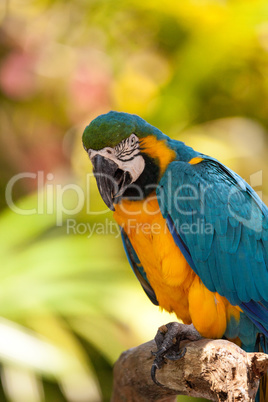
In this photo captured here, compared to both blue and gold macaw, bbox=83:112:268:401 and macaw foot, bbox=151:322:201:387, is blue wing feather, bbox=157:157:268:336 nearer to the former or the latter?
blue and gold macaw, bbox=83:112:268:401

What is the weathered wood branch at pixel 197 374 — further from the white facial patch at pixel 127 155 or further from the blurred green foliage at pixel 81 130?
the blurred green foliage at pixel 81 130

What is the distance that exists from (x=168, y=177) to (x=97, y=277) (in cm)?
109

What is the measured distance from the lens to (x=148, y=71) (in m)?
3.02

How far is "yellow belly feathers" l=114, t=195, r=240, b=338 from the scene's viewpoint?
1.41 m

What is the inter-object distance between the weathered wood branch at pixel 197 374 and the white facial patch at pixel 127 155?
0.52 meters

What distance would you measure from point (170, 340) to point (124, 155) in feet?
1.79

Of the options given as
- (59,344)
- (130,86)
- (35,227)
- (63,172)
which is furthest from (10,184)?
(59,344)

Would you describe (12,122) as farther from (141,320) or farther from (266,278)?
(266,278)

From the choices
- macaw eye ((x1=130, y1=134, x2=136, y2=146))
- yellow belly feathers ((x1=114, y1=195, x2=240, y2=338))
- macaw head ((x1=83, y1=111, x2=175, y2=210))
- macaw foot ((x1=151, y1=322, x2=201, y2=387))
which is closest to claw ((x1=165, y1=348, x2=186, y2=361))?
macaw foot ((x1=151, y1=322, x2=201, y2=387))

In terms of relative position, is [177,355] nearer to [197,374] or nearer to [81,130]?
[197,374]

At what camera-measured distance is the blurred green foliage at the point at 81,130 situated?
2.23 m

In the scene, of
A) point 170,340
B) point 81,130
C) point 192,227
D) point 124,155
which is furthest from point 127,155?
point 81,130

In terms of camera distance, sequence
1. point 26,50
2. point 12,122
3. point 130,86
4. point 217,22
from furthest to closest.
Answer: point 12,122 → point 26,50 → point 130,86 → point 217,22

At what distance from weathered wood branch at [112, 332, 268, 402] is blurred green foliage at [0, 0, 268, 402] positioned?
65 cm
